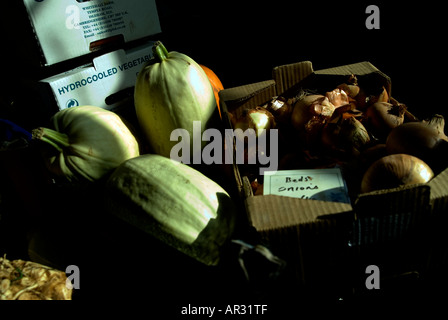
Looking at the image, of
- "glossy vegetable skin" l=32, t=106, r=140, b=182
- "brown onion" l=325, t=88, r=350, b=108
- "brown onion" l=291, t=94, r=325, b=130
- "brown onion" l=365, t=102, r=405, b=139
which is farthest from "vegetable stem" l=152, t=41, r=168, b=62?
"brown onion" l=365, t=102, r=405, b=139

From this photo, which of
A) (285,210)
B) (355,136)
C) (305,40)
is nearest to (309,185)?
(285,210)

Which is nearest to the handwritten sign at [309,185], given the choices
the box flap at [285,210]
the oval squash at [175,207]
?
the box flap at [285,210]

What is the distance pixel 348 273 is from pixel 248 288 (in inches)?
12.0

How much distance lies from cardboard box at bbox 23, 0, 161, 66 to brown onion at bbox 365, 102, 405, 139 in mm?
1180

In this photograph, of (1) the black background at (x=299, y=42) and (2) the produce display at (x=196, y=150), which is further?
(1) the black background at (x=299, y=42)

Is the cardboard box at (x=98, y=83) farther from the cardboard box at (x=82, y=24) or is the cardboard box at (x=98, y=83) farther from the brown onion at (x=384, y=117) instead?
the brown onion at (x=384, y=117)

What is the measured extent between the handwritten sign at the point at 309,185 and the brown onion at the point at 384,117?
0.30 metres

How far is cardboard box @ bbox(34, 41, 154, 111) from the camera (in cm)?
146

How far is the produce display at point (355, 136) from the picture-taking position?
3.39 feet

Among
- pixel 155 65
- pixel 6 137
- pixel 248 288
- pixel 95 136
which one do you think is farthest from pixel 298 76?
pixel 6 137

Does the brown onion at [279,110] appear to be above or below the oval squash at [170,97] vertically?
below

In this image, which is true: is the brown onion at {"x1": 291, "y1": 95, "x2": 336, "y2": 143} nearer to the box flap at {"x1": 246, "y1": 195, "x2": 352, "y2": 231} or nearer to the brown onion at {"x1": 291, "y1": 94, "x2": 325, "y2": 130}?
the brown onion at {"x1": 291, "y1": 94, "x2": 325, "y2": 130}

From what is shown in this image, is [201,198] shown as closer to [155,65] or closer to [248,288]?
[248,288]

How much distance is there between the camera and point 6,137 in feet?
4.75
